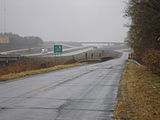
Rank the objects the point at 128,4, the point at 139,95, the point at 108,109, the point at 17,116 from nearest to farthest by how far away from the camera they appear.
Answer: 1. the point at 17,116
2. the point at 108,109
3. the point at 139,95
4. the point at 128,4

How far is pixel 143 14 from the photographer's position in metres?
23.9

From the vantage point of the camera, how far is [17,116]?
886 cm

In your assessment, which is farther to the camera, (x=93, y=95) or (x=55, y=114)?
(x=93, y=95)

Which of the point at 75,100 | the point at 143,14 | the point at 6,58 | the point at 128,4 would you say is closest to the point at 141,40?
the point at 128,4

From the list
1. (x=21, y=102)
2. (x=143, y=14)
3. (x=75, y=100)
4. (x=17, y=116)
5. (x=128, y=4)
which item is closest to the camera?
(x=17, y=116)

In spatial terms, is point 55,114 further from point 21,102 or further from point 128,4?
point 128,4

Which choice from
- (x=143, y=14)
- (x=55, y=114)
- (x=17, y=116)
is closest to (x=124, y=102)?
(x=55, y=114)

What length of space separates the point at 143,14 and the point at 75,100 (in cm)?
1377

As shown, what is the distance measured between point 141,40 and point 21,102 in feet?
64.4

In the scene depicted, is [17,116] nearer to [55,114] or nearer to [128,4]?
[55,114]

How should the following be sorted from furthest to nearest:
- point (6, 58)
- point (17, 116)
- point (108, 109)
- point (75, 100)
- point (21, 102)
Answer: point (6, 58) < point (75, 100) < point (21, 102) < point (108, 109) < point (17, 116)

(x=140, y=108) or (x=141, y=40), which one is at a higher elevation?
(x=141, y=40)

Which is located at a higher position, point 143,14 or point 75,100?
point 143,14

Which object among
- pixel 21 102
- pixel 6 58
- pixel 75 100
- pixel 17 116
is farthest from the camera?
pixel 6 58
